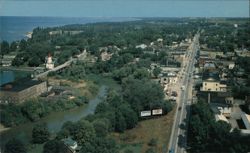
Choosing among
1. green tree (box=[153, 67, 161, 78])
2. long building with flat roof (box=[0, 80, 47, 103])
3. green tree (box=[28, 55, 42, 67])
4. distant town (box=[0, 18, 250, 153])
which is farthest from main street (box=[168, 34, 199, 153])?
green tree (box=[28, 55, 42, 67])

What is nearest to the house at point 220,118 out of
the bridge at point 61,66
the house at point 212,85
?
the house at point 212,85

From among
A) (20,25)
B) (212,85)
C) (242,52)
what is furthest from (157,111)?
(20,25)

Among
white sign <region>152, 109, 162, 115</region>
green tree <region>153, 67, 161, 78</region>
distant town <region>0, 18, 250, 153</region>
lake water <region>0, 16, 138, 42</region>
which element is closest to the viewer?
distant town <region>0, 18, 250, 153</region>

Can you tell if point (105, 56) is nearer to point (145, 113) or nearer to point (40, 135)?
point (145, 113)

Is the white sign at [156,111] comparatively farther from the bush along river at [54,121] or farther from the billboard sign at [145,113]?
the bush along river at [54,121]

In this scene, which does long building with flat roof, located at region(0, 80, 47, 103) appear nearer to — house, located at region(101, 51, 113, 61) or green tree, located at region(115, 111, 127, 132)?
green tree, located at region(115, 111, 127, 132)

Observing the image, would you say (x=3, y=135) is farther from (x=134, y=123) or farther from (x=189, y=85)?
(x=189, y=85)
